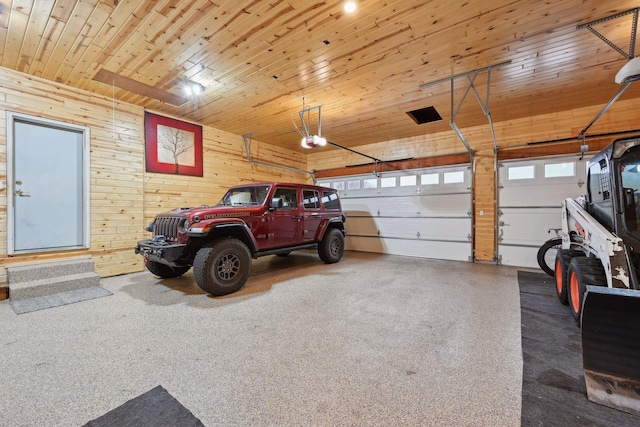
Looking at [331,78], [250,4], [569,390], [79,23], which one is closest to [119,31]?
[79,23]

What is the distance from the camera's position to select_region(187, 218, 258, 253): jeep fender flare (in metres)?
3.50

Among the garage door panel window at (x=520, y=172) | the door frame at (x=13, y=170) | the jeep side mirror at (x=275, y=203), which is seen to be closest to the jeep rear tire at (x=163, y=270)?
the door frame at (x=13, y=170)

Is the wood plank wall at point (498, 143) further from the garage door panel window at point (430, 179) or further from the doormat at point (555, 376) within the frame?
the doormat at point (555, 376)

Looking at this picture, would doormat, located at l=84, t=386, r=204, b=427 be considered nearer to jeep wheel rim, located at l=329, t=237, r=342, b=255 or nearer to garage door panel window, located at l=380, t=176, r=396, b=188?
jeep wheel rim, located at l=329, t=237, r=342, b=255

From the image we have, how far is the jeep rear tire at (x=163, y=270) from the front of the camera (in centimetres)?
447

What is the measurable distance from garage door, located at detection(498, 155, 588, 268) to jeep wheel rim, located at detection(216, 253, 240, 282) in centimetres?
577

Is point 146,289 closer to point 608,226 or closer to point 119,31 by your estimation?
point 119,31

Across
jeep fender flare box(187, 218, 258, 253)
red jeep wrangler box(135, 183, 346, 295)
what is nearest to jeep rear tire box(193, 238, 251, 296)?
red jeep wrangler box(135, 183, 346, 295)

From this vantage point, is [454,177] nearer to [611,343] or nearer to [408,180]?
[408,180]

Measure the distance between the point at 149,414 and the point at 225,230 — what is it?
261 cm

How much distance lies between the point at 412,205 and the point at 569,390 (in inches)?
223

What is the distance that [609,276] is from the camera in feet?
7.52

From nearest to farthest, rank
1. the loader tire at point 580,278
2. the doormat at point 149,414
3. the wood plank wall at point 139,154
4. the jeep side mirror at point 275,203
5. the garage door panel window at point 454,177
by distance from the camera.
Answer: the doormat at point 149,414
the loader tire at point 580,278
the wood plank wall at point 139,154
the jeep side mirror at point 275,203
the garage door panel window at point 454,177

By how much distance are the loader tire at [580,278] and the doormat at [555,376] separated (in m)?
0.18
